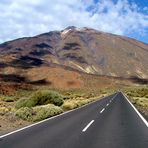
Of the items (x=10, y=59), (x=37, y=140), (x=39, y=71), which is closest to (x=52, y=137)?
(x=37, y=140)

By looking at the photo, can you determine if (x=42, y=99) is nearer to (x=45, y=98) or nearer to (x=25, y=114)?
(x=45, y=98)

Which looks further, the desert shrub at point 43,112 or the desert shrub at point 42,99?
the desert shrub at point 42,99

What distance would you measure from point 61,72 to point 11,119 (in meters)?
131

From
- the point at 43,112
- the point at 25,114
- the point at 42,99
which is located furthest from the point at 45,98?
the point at 25,114

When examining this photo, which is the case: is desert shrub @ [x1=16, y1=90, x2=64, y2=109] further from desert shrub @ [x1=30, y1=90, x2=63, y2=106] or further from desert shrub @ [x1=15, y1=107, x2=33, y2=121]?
desert shrub @ [x1=15, y1=107, x2=33, y2=121]

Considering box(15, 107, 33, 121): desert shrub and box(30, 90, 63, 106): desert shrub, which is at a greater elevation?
box(30, 90, 63, 106): desert shrub

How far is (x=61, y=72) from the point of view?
151m

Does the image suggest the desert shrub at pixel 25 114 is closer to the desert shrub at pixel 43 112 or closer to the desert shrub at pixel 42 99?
the desert shrub at pixel 43 112

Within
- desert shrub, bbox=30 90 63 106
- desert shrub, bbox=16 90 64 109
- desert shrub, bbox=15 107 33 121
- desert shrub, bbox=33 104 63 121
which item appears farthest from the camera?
desert shrub, bbox=30 90 63 106

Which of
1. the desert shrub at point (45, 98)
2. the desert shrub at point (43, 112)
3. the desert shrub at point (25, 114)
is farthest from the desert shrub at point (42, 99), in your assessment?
the desert shrub at point (25, 114)

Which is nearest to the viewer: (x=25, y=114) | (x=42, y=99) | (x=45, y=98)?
(x=25, y=114)

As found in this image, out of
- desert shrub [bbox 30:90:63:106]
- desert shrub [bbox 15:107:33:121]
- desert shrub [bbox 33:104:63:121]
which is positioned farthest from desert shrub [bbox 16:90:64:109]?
desert shrub [bbox 15:107:33:121]

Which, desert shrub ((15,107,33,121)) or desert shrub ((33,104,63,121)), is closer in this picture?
desert shrub ((15,107,33,121))

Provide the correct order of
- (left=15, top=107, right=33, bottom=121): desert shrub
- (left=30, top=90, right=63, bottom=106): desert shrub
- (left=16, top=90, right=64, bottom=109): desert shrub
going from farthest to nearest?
(left=30, top=90, right=63, bottom=106): desert shrub
(left=16, top=90, right=64, bottom=109): desert shrub
(left=15, top=107, right=33, bottom=121): desert shrub
